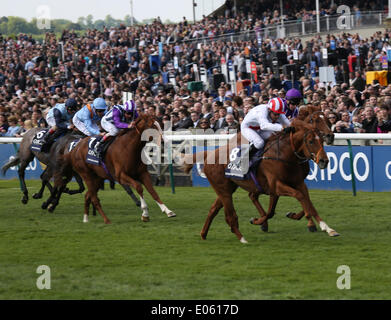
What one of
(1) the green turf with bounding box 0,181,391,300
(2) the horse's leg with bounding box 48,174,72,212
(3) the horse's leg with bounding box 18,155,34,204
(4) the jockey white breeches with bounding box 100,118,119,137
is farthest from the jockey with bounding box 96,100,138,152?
(3) the horse's leg with bounding box 18,155,34,204

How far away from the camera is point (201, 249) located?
802 centimetres

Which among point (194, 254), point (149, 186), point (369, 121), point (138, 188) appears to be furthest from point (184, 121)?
point (194, 254)

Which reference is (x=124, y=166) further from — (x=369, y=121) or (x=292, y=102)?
(x=369, y=121)

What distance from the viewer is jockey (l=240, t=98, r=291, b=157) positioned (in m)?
8.59

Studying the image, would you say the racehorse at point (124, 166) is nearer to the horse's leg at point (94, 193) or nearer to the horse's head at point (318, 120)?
the horse's leg at point (94, 193)

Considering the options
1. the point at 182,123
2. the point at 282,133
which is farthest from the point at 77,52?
the point at 282,133

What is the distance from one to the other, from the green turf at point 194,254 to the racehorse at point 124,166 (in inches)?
13.4

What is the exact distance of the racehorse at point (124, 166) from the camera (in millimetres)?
10242

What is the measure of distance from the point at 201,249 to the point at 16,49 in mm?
30559

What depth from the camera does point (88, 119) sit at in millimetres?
11625

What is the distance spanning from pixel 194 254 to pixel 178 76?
16.9m

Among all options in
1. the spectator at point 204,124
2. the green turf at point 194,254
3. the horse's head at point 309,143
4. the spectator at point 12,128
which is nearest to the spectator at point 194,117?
the spectator at point 204,124

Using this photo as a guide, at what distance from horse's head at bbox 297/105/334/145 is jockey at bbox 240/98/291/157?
9.4 inches
